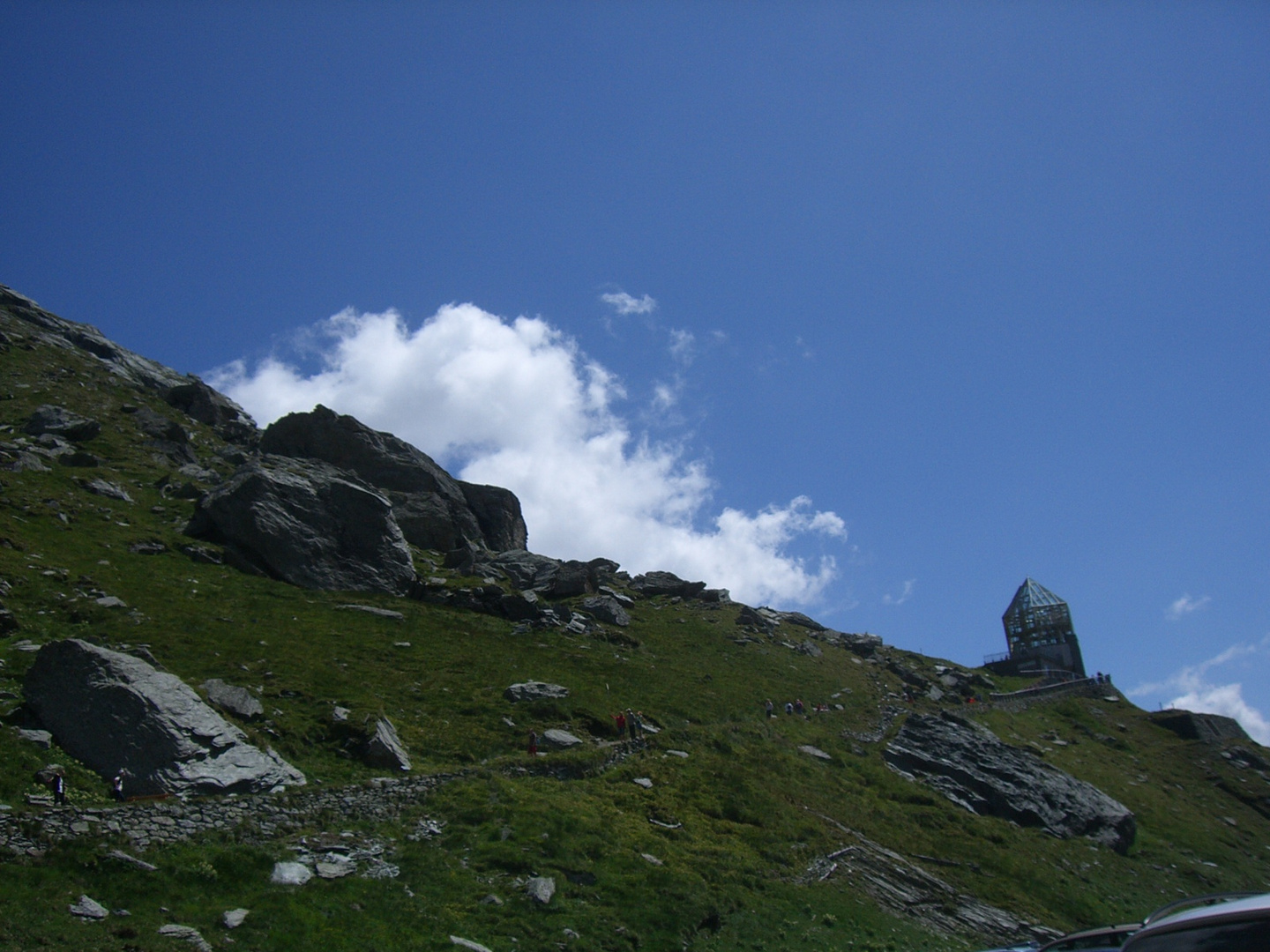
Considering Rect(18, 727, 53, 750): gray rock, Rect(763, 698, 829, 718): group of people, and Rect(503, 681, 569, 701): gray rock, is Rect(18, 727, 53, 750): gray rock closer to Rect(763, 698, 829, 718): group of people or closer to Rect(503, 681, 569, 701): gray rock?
Rect(503, 681, 569, 701): gray rock

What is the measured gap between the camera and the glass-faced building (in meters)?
95.3

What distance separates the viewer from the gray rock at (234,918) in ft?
55.8

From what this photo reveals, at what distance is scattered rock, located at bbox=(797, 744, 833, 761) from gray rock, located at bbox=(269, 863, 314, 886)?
31.4 metres

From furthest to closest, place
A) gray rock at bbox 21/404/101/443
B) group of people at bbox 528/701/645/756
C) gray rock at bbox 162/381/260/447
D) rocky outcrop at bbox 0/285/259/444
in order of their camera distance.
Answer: rocky outcrop at bbox 0/285/259/444 < gray rock at bbox 162/381/260/447 < gray rock at bbox 21/404/101/443 < group of people at bbox 528/701/645/756

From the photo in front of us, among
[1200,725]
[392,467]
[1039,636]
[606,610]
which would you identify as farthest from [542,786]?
[1039,636]

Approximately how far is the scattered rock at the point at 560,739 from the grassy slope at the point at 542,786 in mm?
1644

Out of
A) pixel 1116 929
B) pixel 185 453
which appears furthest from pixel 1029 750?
pixel 185 453

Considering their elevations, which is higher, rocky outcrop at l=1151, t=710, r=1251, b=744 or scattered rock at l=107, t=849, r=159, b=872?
rocky outcrop at l=1151, t=710, r=1251, b=744

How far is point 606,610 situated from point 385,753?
36653mm

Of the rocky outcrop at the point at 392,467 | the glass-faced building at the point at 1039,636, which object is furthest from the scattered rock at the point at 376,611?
the glass-faced building at the point at 1039,636

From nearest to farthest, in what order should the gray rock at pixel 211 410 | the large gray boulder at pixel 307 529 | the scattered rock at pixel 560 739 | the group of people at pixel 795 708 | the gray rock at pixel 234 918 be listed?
the gray rock at pixel 234 918, the scattered rock at pixel 560 739, the group of people at pixel 795 708, the large gray boulder at pixel 307 529, the gray rock at pixel 211 410

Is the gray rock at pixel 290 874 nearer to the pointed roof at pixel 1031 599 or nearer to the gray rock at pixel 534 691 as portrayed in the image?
the gray rock at pixel 534 691

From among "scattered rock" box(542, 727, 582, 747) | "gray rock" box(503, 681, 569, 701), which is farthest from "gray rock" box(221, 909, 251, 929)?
"gray rock" box(503, 681, 569, 701)

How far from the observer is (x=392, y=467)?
82.5m
